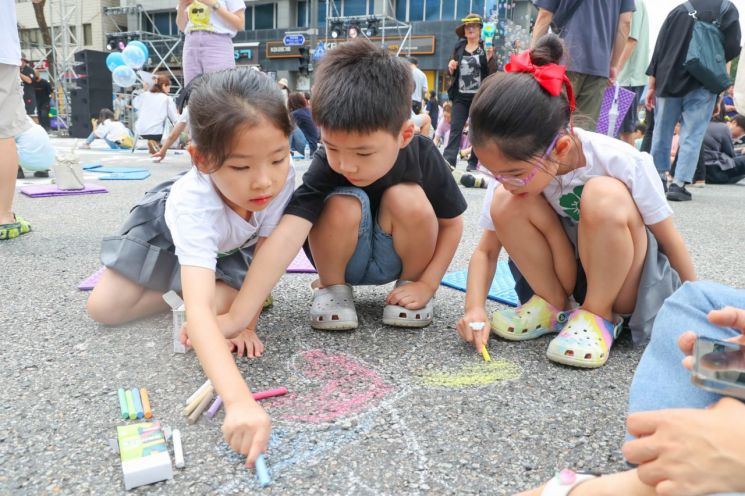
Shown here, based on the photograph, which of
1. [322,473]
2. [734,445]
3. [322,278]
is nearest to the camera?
[734,445]

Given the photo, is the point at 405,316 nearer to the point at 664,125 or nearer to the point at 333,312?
the point at 333,312

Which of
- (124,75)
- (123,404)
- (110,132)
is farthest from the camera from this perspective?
(124,75)

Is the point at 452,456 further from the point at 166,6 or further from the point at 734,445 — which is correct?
the point at 166,6

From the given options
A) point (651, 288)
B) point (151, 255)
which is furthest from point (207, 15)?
point (651, 288)

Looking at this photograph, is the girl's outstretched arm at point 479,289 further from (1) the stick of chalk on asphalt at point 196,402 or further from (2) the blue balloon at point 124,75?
(2) the blue balloon at point 124,75

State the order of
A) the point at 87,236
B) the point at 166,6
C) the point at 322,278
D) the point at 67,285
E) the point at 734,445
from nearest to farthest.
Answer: the point at 734,445 → the point at 322,278 → the point at 67,285 → the point at 87,236 → the point at 166,6

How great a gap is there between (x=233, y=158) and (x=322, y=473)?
636mm

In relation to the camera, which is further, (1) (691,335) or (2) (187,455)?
(2) (187,455)

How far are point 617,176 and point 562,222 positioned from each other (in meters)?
0.19

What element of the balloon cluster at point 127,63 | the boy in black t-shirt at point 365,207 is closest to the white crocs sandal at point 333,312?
the boy in black t-shirt at point 365,207

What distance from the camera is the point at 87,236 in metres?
2.60

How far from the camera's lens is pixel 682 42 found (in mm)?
3578

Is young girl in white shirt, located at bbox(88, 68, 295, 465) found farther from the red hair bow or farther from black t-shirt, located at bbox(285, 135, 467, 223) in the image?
the red hair bow

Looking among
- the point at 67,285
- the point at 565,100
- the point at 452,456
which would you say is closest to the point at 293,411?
the point at 452,456
